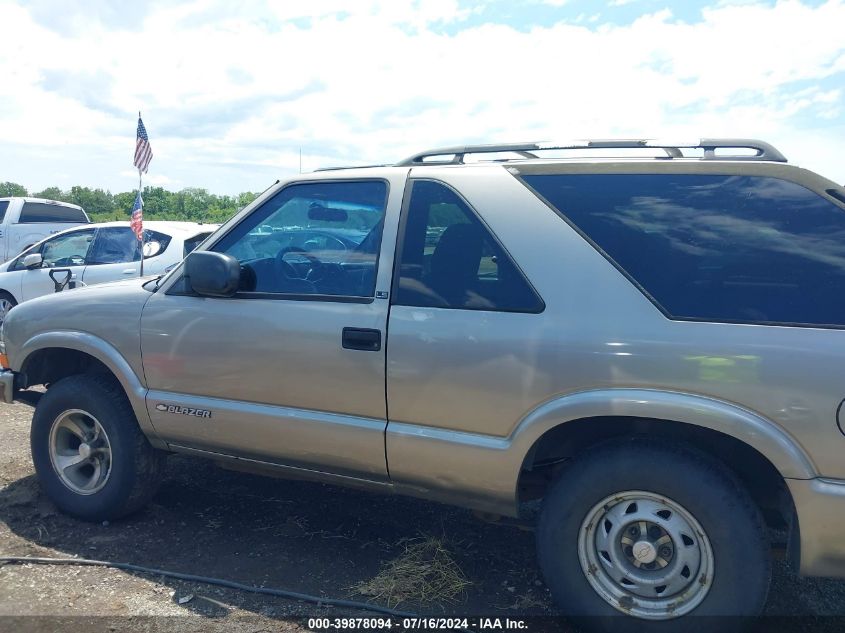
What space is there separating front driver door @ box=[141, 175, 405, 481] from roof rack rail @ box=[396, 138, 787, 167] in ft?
0.82

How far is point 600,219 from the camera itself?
2.88 metres

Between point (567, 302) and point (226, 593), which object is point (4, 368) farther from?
point (567, 302)

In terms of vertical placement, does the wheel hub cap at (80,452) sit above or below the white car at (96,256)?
below

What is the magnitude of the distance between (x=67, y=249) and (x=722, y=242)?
9.07 meters

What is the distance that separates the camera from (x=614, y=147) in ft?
10.00

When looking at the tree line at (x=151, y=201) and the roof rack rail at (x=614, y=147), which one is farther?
the tree line at (x=151, y=201)

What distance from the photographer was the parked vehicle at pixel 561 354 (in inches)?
99.6

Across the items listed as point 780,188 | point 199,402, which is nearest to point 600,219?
point 780,188

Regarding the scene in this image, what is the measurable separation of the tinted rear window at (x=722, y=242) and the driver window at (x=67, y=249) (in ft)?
26.6

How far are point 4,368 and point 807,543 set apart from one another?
4.37m

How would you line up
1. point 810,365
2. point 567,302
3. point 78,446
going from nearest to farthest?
1. point 810,365
2. point 567,302
3. point 78,446

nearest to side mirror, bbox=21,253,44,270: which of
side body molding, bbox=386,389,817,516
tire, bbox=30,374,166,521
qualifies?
tire, bbox=30,374,166,521

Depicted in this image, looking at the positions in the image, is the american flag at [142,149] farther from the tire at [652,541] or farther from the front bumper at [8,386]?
the tire at [652,541]

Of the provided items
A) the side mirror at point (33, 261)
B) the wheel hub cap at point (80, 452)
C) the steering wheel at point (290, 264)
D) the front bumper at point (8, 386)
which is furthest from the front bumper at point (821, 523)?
the side mirror at point (33, 261)
